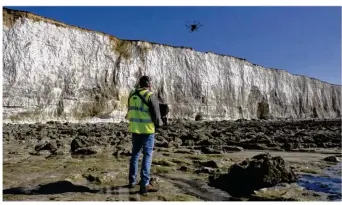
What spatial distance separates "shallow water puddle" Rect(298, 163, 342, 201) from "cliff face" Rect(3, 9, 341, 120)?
90.5 feet

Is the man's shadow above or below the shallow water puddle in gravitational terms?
below

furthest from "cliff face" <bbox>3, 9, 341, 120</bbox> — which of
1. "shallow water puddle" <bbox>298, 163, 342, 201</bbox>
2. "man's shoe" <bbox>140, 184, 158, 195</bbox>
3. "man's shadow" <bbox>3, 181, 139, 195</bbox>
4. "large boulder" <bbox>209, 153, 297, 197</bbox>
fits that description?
"shallow water puddle" <bbox>298, 163, 342, 201</bbox>

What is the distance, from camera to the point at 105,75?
36.2 metres

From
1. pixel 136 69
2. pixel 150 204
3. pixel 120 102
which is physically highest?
pixel 136 69

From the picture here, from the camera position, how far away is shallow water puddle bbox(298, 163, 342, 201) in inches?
176

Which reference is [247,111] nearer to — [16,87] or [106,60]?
[106,60]

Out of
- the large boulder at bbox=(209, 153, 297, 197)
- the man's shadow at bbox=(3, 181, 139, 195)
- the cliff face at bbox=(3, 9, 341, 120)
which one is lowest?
the man's shadow at bbox=(3, 181, 139, 195)

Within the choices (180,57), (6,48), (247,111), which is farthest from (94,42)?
(247,111)

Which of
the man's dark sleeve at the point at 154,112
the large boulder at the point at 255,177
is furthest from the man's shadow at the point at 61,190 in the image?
the large boulder at the point at 255,177

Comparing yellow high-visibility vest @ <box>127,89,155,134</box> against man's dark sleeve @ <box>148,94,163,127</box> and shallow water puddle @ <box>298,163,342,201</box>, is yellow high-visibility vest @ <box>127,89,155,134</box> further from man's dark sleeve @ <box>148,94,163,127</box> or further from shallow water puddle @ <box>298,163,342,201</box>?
shallow water puddle @ <box>298,163,342,201</box>

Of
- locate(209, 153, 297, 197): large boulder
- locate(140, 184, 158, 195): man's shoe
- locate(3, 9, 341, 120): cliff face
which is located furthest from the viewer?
locate(3, 9, 341, 120): cliff face

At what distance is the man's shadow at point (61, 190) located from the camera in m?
4.46

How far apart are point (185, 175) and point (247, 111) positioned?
47871 mm

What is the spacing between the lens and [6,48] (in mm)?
30375
